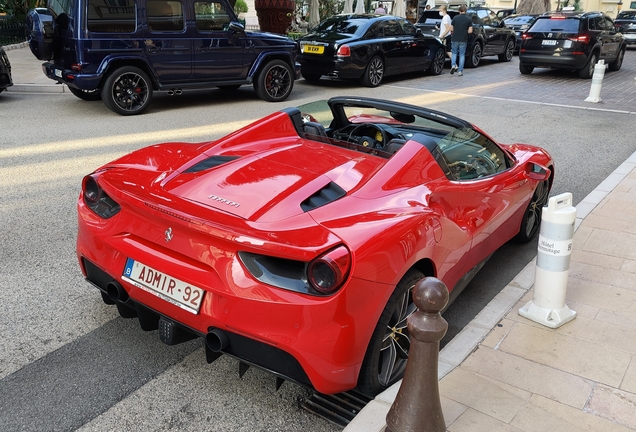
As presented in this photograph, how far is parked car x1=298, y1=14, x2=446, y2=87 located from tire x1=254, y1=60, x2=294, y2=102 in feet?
4.98

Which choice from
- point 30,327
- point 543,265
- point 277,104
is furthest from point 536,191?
point 277,104

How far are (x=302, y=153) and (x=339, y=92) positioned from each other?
9.83 metres

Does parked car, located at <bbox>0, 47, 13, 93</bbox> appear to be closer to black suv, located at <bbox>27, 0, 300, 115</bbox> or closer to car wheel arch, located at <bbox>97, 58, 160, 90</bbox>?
black suv, located at <bbox>27, 0, 300, 115</bbox>

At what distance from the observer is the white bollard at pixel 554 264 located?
357 centimetres

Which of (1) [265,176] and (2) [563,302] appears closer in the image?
(1) [265,176]

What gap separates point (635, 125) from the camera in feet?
34.8

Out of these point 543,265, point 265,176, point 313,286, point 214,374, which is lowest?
point 214,374

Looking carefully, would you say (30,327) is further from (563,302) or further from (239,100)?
(239,100)

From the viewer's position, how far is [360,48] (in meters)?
13.2

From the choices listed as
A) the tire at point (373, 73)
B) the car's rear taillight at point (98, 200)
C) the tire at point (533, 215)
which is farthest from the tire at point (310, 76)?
the car's rear taillight at point (98, 200)

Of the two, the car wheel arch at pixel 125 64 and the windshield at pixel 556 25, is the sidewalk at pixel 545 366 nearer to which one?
the car wheel arch at pixel 125 64

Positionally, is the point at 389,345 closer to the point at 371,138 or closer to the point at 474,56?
the point at 371,138

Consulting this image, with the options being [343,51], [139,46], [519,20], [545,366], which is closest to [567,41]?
[343,51]

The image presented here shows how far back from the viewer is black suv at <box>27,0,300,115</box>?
9.47 metres
